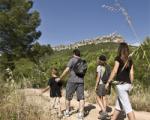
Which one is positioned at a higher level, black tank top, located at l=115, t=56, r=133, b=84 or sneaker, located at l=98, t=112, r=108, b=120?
black tank top, located at l=115, t=56, r=133, b=84

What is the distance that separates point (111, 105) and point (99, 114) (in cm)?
227

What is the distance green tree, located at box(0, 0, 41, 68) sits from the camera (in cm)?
3447

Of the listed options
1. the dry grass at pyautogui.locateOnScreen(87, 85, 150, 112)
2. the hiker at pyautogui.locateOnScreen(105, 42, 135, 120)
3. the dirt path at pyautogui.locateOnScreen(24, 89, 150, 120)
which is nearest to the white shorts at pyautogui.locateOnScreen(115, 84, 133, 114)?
the hiker at pyautogui.locateOnScreen(105, 42, 135, 120)

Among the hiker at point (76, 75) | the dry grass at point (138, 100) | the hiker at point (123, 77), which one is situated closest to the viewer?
the hiker at point (123, 77)

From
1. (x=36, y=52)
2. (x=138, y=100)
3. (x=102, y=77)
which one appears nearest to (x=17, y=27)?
(x=36, y=52)

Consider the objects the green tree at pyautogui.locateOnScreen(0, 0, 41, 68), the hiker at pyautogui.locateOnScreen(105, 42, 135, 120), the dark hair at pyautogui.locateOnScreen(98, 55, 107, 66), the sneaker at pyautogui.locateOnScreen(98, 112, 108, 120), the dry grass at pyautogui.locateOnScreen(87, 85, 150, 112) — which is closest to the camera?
the hiker at pyautogui.locateOnScreen(105, 42, 135, 120)

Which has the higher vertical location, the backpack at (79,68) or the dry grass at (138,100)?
Result: the backpack at (79,68)

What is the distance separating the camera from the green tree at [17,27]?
3447cm

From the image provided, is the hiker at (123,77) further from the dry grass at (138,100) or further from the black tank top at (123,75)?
the dry grass at (138,100)

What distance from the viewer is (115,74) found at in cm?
844

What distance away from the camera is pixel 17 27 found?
34.6 metres

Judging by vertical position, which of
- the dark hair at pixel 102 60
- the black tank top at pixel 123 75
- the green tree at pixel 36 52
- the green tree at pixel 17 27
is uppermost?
the green tree at pixel 17 27

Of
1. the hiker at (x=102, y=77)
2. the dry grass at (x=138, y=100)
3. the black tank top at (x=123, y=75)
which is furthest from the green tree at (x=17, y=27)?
the black tank top at (x=123, y=75)

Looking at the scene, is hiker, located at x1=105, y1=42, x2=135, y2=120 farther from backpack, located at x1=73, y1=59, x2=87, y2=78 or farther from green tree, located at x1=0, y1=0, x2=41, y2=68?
green tree, located at x1=0, y1=0, x2=41, y2=68
